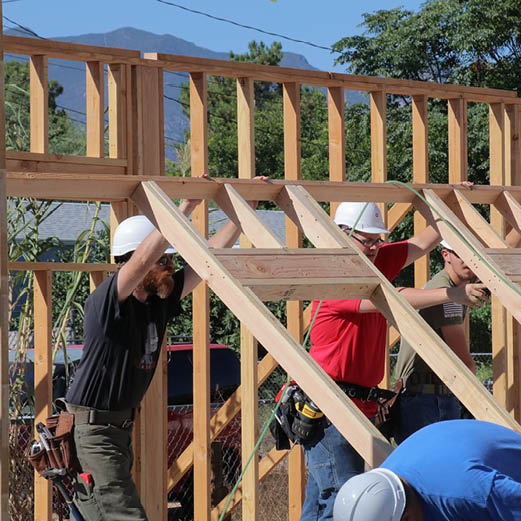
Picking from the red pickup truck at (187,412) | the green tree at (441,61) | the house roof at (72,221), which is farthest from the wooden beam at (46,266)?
the house roof at (72,221)

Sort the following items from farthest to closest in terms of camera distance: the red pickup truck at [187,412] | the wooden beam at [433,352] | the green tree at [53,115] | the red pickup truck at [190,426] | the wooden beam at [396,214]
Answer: the green tree at [53,115], the red pickup truck at [190,426], the red pickup truck at [187,412], the wooden beam at [396,214], the wooden beam at [433,352]

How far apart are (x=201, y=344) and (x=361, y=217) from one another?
3.96 feet

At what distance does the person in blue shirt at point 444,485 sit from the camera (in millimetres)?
2631

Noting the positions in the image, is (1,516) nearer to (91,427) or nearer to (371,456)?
(91,427)

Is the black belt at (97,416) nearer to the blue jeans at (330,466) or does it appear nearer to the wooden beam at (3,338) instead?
the wooden beam at (3,338)

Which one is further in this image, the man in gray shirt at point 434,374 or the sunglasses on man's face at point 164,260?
the man in gray shirt at point 434,374

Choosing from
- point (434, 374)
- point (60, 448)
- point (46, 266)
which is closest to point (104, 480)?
point (60, 448)

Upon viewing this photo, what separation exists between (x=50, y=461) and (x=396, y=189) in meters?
2.12

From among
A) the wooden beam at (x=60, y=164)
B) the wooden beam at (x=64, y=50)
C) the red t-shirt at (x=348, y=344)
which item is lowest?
the red t-shirt at (x=348, y=344)

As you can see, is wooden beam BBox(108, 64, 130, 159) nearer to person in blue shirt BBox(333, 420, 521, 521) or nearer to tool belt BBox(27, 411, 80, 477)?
tool belt BBox(27, 411, 80, 477)

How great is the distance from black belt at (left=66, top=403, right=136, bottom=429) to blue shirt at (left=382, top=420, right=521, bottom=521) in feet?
4.78

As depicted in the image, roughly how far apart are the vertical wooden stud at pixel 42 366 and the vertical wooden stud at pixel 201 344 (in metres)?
0.80

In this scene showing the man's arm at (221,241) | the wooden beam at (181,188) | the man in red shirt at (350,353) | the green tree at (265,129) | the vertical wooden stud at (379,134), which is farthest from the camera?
the green tree at (265,129)

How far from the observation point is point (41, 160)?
15.4 feet
